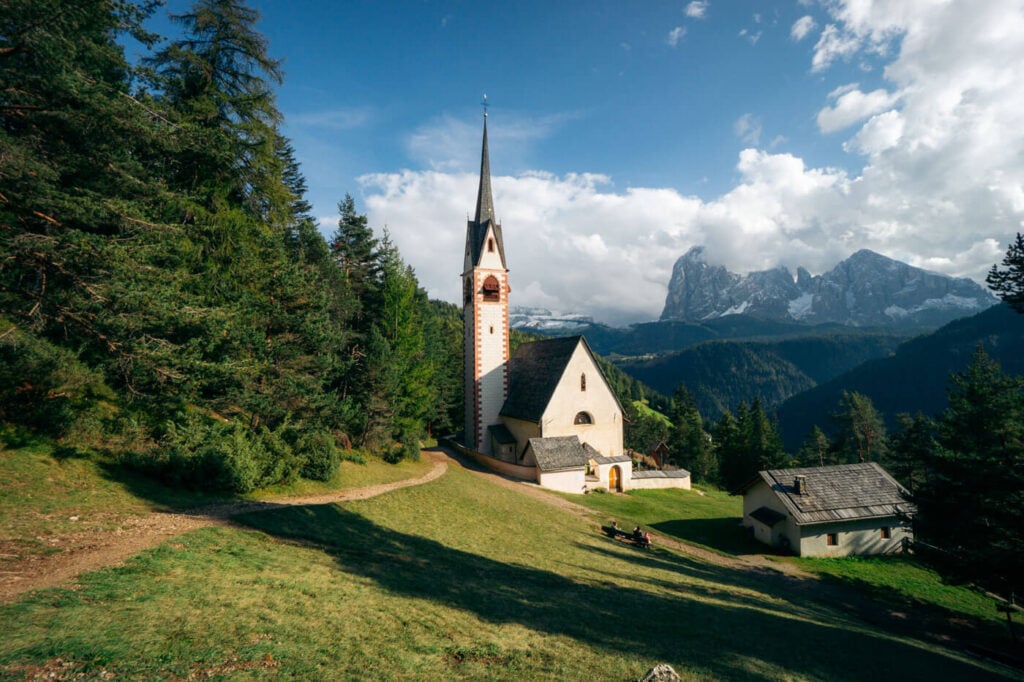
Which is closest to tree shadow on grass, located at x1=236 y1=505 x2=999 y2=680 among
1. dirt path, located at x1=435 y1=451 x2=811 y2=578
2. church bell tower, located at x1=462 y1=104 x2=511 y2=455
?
dirt path, located at x1=435 y1=451 x2=811 y2=578

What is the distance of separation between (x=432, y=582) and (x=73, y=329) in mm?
12493

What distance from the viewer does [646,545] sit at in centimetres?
2128

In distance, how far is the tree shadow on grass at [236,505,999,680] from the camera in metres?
10.3

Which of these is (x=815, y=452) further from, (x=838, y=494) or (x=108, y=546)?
(x=108, y=546)

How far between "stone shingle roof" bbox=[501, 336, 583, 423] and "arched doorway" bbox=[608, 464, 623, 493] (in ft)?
24.0

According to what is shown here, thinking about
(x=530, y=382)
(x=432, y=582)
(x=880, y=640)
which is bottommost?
(x=880, y=640)

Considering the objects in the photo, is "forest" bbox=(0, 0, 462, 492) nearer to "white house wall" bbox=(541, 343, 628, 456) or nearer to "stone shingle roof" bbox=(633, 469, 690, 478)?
"white house wall" bbox=(541, 343, 628, 456)

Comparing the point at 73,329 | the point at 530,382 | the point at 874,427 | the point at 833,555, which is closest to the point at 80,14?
the point at 73,329

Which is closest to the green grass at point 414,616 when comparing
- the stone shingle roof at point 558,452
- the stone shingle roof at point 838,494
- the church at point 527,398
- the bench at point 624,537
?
the bench at point 624,537

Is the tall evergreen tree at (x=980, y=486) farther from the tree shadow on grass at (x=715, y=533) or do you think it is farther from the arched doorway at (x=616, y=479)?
the arched doorway at (x=616, y=479)

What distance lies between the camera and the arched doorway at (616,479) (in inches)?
1382

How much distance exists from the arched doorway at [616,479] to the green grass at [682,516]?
3.22 ft

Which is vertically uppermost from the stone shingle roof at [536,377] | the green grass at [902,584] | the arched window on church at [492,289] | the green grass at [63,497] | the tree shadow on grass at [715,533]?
the arched window on church at [492,289]

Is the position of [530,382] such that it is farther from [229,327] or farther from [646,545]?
[229,327]
